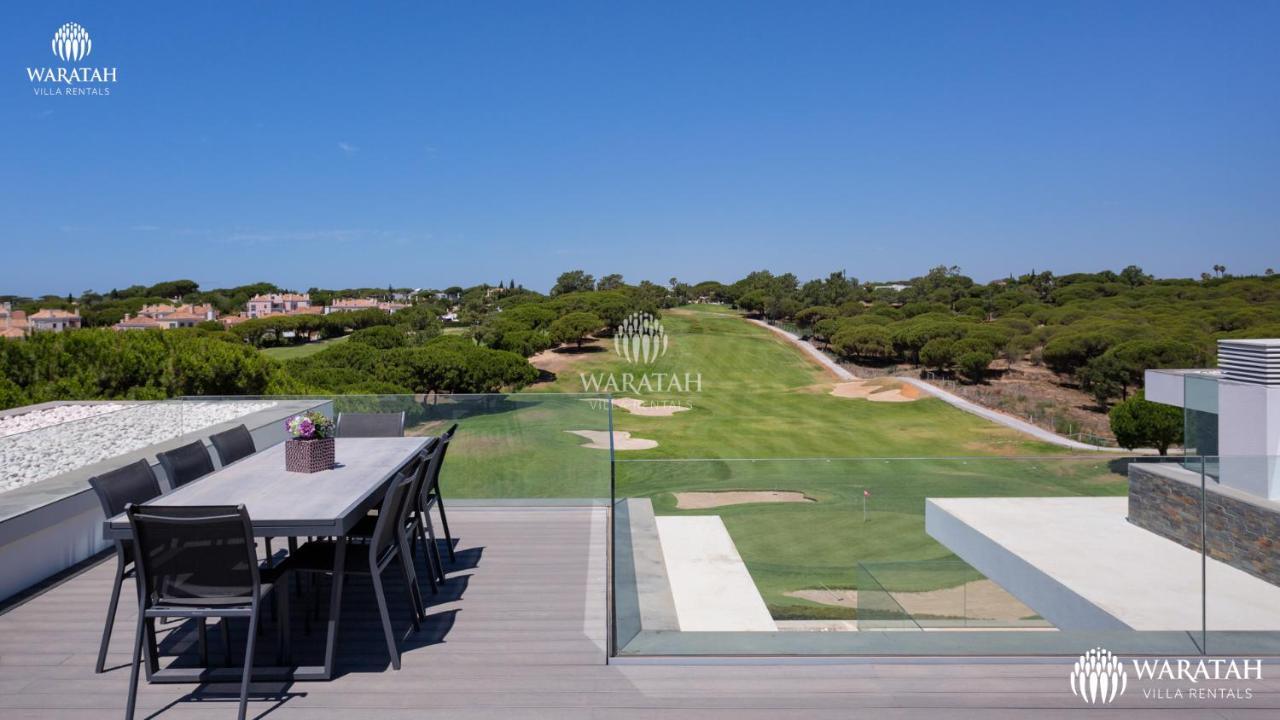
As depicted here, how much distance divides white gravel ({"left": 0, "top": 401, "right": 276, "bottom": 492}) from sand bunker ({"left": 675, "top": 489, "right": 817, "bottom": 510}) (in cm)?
359

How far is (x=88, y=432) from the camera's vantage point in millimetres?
4988

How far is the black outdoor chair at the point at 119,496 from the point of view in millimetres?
2549

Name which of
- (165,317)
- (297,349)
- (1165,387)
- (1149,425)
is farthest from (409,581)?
(165,317)

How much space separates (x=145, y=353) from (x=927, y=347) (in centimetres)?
3171

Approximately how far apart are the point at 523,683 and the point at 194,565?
1.11 meters

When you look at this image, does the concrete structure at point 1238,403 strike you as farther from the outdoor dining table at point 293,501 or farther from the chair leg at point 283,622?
the chair leg at point 283,622

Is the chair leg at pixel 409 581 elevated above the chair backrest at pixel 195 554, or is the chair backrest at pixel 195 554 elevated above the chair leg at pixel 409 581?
the chair backrest at pixel 195 554

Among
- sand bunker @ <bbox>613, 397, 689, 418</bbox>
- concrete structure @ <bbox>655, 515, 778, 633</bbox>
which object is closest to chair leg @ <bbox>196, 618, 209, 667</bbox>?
concrete structure @ <bbox>655, 515, 778, 633</bbox>

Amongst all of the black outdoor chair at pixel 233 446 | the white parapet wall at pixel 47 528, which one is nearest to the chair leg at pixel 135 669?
the black outdoor chair at pixel 233 446

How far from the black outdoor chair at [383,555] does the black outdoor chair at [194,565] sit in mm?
319

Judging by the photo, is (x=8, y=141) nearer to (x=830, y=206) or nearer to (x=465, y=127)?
(x=465, y=127)

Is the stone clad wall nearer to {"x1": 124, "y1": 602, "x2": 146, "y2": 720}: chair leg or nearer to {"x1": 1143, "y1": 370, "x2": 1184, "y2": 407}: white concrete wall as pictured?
{"x1": 124, "y1": 602, "x2": 146, "y2": 720}: chair leg

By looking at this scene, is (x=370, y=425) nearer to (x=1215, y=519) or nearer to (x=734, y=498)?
(x=734, y=498)

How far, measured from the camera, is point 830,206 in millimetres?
56594
